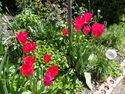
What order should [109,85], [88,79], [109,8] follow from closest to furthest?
1. [88,79]
2. [109,85]
3. [109,8]

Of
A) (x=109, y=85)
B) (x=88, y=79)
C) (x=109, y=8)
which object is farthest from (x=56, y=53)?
(x=109, y=8)

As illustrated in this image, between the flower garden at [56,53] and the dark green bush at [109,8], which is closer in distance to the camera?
the flower garden at [56,53]

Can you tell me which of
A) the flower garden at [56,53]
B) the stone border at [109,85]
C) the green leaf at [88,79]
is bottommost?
the stone border at [109,85]

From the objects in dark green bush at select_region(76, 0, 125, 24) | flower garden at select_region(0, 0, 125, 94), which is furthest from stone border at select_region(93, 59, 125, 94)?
dark green bush at select_region(76, 0, 125, 24)

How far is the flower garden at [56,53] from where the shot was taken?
8.61 feet

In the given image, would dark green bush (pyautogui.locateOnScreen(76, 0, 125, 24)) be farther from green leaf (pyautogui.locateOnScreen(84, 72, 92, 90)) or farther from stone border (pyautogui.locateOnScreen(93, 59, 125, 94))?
green leaf (pyautogui.locateOnScreen(84, 72, 92, 90))

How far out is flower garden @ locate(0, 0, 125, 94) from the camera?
2.62m

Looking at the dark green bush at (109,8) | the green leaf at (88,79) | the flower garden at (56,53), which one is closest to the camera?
the flower garden at (56,53)

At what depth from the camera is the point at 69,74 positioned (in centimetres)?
319

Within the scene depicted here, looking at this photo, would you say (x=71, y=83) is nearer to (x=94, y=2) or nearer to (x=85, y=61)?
(x=85, y=61)

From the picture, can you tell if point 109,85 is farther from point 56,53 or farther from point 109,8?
point 109,8

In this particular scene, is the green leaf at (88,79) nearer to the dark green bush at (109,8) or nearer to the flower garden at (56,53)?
the flower garden at (56,53)

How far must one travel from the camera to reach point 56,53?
3537mm

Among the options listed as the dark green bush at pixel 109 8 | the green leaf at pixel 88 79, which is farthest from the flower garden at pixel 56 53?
the dark green bush at pixel 109 8
